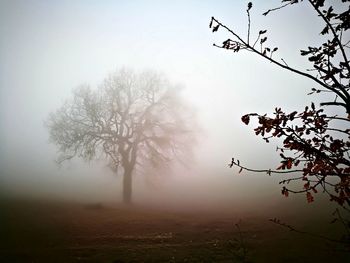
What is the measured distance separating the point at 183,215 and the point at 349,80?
19303mm

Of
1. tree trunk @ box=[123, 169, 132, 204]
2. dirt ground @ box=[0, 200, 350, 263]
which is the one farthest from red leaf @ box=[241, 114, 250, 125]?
tree trunk @ box=[123, 169, 132, 204]

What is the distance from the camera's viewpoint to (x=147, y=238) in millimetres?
14070

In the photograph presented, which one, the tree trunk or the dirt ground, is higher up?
the tree trunk

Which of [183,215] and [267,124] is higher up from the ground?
[267,124]

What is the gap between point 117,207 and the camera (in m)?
23.5

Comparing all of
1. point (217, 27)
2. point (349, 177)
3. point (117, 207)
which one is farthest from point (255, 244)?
point (117, 207)


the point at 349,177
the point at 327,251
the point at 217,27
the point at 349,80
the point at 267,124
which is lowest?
the point at 327,251

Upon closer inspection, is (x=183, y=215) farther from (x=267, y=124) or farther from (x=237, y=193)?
(x=267, y=124)

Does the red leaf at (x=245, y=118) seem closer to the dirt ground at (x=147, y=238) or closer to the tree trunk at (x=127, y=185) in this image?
the dirt ground at (x=147, y=238)

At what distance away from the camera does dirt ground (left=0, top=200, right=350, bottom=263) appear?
10.8 m

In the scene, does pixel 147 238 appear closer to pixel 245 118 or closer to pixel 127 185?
pixel 127 185

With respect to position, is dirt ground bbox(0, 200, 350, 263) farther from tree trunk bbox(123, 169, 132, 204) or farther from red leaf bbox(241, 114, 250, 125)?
red leaf bbox(241, 114, 250, 125)

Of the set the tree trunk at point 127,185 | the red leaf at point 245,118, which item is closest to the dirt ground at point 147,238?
the tree trunk at point 127,185

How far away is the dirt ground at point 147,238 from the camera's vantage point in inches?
424
